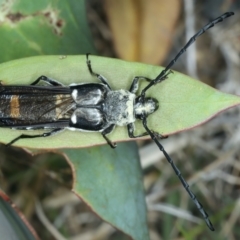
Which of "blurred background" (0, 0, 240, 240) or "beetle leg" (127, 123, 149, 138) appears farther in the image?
"blurred background" (0, 0, 240, 240)

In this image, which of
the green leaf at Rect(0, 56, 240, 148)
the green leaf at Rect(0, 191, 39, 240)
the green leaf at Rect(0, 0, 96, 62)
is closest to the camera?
the green leaf at Rect(0, 56, 240, 148)

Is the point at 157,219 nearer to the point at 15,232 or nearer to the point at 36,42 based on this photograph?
the point at 15,232

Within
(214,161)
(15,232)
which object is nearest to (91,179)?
(15,232)

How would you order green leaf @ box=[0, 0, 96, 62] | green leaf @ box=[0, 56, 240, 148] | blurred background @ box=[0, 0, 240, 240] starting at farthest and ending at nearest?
1. blurred background @ box=[0, 0, 240, 240]
2. green leaf @ box=[0, 0, 96, 62]
3. green leaf @ box=[0, 56, 240, 148]

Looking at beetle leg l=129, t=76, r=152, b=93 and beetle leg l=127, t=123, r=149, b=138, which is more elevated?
beetle leg l=129, t=76, r=152, b=93

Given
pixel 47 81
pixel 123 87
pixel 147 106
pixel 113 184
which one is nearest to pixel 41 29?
pixel 47 81

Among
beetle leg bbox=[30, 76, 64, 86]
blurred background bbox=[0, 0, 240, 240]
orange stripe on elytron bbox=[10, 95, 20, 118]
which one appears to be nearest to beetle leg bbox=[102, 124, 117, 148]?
beetle leg bbox=[30, 76, 64, 86]

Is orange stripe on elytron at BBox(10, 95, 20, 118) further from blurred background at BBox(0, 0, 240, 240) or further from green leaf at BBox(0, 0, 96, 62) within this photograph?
blurred background at BBox(0, 0, 240, 240)
